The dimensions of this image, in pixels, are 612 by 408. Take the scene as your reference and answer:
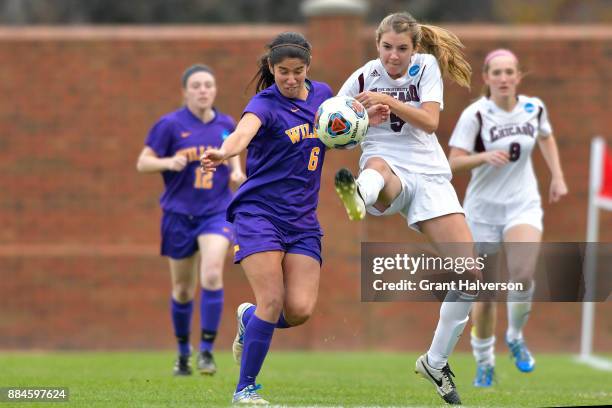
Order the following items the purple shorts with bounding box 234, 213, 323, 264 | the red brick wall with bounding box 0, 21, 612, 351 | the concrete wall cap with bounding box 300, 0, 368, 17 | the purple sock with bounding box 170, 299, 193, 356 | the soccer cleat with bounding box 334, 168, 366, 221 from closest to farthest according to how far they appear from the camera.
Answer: the soccer cleat with bounding box 334, 168, 366, 221
the purple shorts with bounding box 234, 213, 323, 264
the purple sock with bounding box 170, 299, 193, 356
the concrete wall cap with bounding box 300, 0, 368, 17
the red brick wall with bounding box 0, 21, 612, 351

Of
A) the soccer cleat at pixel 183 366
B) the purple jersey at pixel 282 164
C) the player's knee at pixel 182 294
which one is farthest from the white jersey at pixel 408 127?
the soccer cleat at pixel 183 366

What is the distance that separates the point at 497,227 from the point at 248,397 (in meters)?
3.45

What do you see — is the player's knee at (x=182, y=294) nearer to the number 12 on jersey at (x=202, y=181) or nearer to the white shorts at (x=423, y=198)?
the number 12 on jersey at (x=202, y=181)

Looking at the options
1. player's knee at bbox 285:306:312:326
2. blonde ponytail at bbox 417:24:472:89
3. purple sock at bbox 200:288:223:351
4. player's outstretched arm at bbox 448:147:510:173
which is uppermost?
blonde ponytail at bbox 417:24:472:89

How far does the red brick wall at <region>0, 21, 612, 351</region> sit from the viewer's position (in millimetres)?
16703

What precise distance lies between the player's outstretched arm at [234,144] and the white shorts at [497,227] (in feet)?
10.5

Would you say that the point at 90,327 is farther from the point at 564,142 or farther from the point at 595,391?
the point at 595,391

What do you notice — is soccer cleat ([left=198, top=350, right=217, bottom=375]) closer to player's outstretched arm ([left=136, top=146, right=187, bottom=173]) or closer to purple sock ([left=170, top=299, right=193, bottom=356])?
purple sock ([left=170, top=299, right=193, bottom=356])

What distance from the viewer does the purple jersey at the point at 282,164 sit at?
277 inches

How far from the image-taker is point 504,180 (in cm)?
969

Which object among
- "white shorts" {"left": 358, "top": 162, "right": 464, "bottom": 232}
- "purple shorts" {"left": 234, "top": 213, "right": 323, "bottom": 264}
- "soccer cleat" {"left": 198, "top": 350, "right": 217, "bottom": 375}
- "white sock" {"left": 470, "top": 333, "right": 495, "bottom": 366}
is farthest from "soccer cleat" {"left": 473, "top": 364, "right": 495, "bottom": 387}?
"purple shorts" {"left": 234, "top": 213, "right": 323, "bottom": 264}

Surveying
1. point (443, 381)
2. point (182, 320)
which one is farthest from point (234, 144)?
point (182, 320)

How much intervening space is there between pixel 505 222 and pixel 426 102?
8.49ft

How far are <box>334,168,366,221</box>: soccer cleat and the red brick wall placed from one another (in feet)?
32.1
